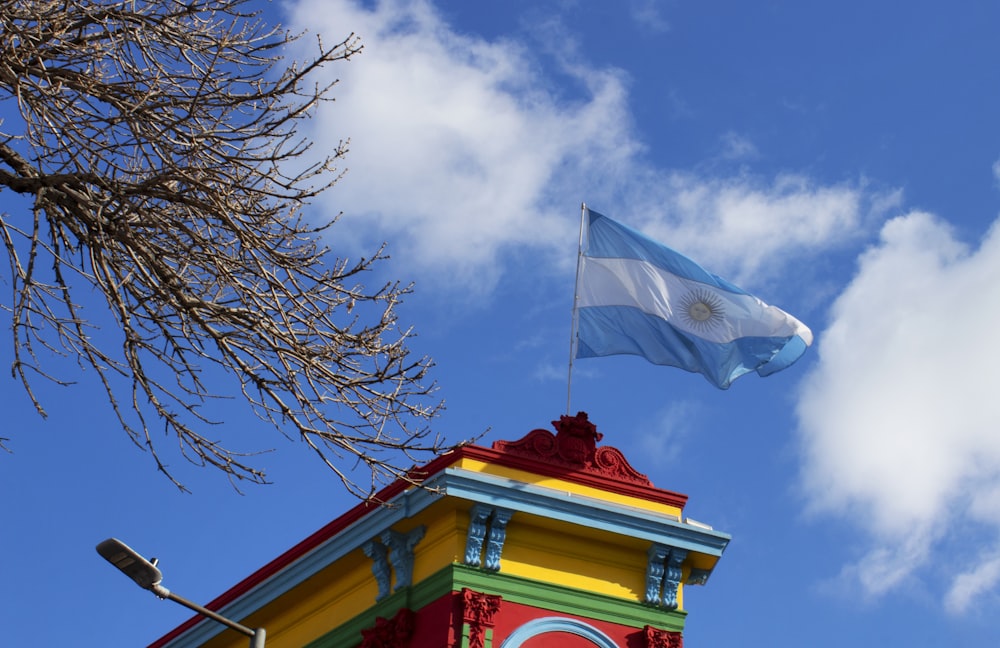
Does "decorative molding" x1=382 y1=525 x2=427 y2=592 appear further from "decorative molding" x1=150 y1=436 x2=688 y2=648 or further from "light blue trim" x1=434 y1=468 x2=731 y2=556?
"light blue trim" x1=434 y1=468 x2=731 y2=556

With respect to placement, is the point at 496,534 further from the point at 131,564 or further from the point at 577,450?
the point at 131,564

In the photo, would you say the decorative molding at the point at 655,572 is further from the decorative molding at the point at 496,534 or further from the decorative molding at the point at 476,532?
the decorative molding at the point at 476,532

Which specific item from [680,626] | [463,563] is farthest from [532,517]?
[680,626]

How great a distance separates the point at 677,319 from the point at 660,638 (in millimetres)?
4162

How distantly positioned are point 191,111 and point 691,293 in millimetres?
9831

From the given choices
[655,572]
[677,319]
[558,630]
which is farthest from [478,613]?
[677,319]

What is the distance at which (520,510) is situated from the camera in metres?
17.0

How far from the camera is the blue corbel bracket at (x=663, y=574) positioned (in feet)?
57.8

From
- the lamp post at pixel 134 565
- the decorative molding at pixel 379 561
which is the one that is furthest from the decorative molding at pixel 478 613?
the lamp post at pixel 134 565

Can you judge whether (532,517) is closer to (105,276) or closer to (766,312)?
(766,312)

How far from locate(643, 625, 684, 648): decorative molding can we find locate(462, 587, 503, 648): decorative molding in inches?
74.8

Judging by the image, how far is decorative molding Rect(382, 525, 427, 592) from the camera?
1739 centimetres

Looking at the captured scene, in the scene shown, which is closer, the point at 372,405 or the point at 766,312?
the point at 372,405

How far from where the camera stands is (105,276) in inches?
404
